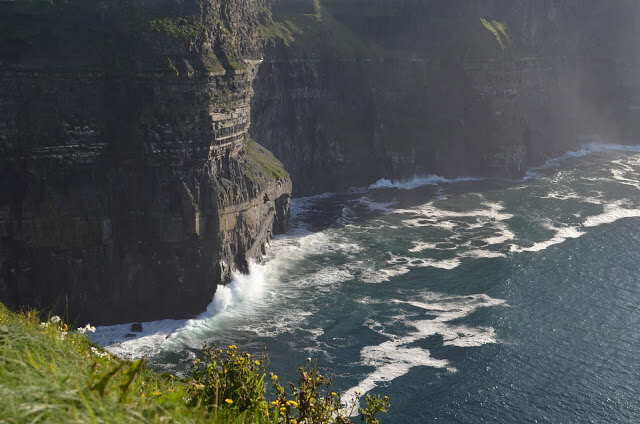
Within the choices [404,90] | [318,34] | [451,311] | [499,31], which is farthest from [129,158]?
[499,31]

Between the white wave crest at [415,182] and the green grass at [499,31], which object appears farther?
the green grass at [499,31]

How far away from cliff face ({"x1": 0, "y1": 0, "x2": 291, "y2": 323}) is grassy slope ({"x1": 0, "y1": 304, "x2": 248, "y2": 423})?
4960 cm

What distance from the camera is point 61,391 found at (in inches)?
434

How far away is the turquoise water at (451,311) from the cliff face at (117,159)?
15.9ft

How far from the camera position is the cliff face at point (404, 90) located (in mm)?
114188

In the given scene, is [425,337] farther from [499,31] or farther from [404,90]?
[499,31]

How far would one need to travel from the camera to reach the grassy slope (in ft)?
34.3

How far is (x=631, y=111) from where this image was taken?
6713 inches

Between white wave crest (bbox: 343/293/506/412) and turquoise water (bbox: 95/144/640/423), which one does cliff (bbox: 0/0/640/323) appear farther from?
white wave crest (bbox: 343/293/506/412)

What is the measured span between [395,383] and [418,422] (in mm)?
5717

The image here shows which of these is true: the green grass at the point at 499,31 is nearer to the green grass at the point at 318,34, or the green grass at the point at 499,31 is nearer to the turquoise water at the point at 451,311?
the green grass at the point at 318,34

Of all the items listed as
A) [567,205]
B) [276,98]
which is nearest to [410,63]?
[276,98]

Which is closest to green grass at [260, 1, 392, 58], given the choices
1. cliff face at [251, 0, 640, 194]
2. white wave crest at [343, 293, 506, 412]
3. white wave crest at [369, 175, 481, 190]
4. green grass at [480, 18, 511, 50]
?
cliff face at [251, 0, 640, 194]

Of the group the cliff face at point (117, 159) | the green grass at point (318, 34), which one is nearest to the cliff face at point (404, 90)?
the green grass at point (318, 34)
